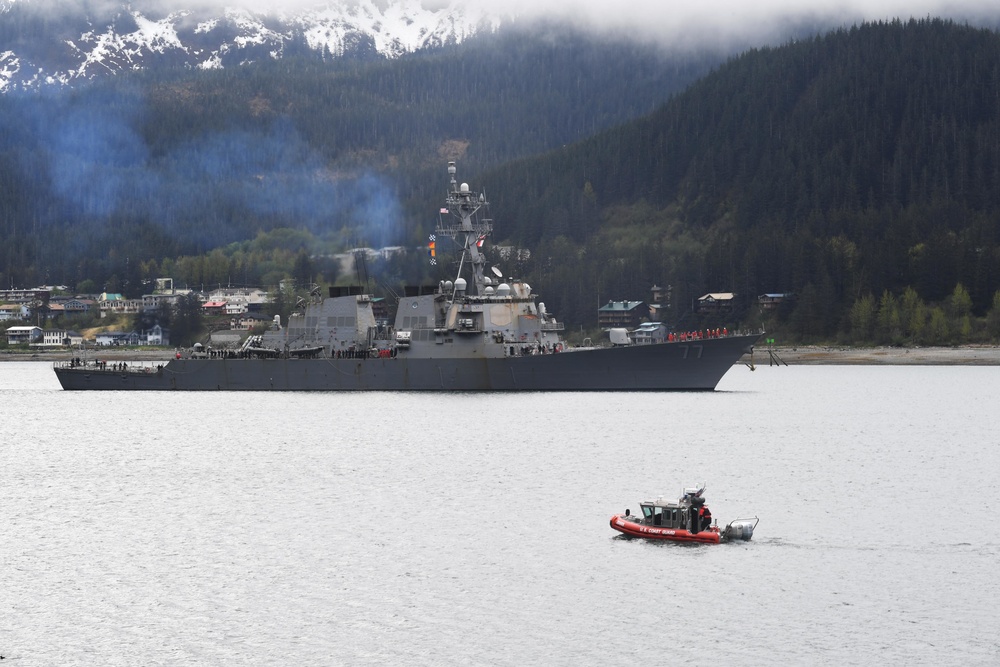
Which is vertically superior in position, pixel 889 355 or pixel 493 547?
pixel 889 355

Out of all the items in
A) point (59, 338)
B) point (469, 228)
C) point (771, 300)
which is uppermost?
point (469, 228)

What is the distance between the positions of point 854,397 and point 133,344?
365 feet

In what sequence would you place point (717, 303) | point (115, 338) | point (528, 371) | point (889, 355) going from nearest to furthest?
1. point (528, 371)
2. point (889, 355)
3. point (717, 303)
4. point (115, 338)

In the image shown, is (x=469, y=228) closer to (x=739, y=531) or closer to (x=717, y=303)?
(x=739, y=531)

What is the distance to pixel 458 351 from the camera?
72875mm

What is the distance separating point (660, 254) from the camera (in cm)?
15750

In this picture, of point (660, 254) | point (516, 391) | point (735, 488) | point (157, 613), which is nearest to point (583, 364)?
point (516, 391)

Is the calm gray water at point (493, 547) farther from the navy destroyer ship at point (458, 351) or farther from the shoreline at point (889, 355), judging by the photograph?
the shoreline at point (889, 355)

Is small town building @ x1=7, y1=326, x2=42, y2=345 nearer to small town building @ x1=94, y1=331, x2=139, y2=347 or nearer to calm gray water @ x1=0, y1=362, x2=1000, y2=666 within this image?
small town building @ x1=94, y1=331, x2=139, y2=347

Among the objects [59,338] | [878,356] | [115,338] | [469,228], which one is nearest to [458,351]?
[469,228]

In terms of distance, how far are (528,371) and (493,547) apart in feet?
132

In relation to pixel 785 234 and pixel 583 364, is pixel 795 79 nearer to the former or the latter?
pixel 785 234

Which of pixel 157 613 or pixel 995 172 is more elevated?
pixel 995 172

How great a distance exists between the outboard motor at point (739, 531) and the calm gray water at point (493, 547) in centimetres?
46
